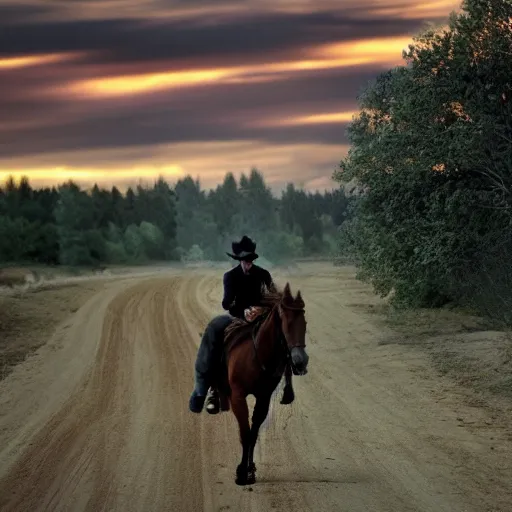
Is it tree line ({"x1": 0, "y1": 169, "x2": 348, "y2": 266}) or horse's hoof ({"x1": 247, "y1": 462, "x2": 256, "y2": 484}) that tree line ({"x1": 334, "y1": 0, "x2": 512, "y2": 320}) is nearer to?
horse's hoof ({"x1": 247, "y1": 462, "x2": 256, "y2": 484})

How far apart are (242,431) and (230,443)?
242 cm

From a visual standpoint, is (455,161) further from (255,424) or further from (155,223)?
(155,223)

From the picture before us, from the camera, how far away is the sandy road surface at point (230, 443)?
10.4 m

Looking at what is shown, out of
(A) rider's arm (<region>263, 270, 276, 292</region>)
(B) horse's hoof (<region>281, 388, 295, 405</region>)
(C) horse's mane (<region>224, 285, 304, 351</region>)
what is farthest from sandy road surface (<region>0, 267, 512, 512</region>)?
(A) rider's arm (<region>263, 270, 276, 292</region>)

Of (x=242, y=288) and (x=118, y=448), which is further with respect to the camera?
(x=118, y=448)

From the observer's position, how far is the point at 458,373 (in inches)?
774

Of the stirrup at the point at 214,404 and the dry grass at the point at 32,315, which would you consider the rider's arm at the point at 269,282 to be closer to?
the stirrup at the point at 214,404

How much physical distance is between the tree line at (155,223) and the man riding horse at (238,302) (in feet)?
262

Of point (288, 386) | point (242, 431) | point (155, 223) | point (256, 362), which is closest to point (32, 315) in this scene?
point (288, 386)

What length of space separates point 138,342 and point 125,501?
16.1 m

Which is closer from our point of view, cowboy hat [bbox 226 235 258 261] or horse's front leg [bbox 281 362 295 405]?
horse's front leg [bbox 281 362 295 405]

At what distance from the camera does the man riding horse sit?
11320 mm

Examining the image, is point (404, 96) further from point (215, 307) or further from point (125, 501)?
point (125, 501)

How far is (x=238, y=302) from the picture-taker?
449 inches
